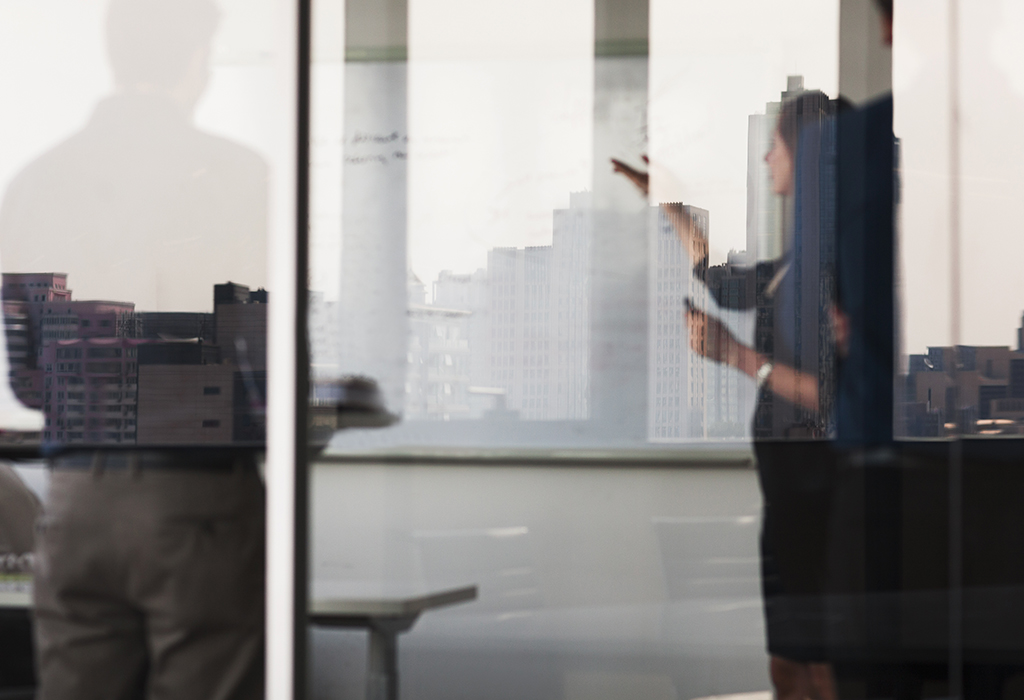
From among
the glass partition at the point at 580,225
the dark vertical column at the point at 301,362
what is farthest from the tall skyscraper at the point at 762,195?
the dark vertical column at the point at 301,362

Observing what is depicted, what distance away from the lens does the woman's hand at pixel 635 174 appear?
1.62 metres

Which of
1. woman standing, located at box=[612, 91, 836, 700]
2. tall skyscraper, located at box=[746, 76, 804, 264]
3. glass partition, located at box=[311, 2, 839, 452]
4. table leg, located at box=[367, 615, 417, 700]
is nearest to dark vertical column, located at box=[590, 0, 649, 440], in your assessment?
glass partition, located at box=[311, 2, 839, 452]

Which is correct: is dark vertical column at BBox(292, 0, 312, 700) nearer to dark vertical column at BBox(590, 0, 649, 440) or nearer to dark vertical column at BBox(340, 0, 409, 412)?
dark vertical column at BBox(340, 0, 409, 412)

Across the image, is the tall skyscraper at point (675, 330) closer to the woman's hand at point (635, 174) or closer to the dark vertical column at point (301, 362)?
the woman's hand at point (635, 174)

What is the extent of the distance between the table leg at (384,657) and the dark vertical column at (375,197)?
0.39 meters

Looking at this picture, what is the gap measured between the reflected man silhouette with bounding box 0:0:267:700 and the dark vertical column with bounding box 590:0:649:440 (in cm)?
63

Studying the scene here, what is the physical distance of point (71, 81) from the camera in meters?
1.48

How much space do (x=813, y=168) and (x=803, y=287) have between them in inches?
9.5

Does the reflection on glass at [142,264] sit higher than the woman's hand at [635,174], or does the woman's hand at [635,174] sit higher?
the woman's hand at [635,174]

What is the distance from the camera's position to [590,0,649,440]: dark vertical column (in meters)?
1.61

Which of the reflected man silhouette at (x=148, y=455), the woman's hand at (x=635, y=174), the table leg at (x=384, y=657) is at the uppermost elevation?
the woman's hand at (x=635, y=174)

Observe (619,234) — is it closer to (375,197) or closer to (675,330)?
(675,330)

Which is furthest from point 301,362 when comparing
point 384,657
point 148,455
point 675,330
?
point 675,330

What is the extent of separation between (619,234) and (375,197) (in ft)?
1.55
